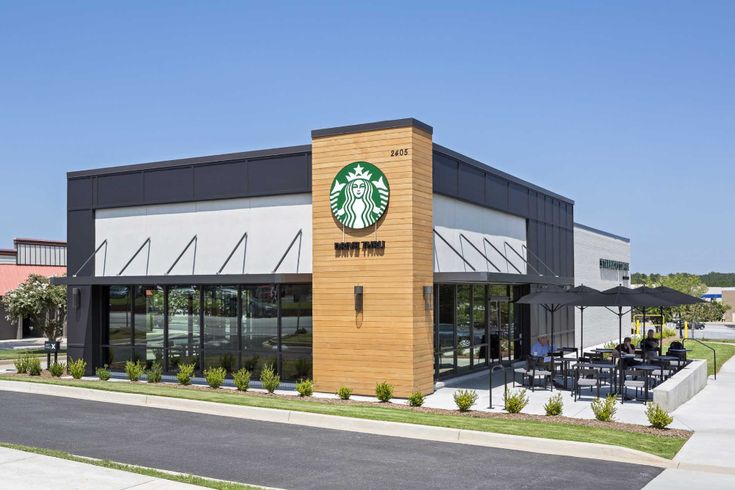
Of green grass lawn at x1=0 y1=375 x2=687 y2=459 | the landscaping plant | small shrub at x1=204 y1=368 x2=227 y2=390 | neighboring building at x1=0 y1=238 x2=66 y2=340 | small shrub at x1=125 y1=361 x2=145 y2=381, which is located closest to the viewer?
green grass lawn at x1=0 y1=375 x2=687 y2=459

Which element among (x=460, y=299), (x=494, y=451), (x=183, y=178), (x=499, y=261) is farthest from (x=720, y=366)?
(x=183, y=178)

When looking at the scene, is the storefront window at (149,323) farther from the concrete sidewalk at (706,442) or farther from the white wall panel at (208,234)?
the concrete sidewalk at (706,442)

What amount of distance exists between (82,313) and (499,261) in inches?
573

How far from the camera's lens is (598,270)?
4012 centimetres

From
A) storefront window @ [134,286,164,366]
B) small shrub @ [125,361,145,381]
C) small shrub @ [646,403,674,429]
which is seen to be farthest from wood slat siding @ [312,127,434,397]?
storefront window @ [134,286,164,366]

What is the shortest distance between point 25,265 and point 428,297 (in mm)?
40337

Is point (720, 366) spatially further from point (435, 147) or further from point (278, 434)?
point (278, 434)

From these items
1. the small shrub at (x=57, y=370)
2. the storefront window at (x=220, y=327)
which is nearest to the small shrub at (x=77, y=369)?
the small shrub at (x=57, y=370)

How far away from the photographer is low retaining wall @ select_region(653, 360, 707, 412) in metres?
16.0

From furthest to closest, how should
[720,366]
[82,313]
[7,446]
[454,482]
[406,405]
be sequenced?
[720,366]
[82,313]
[406,405]
[7,446]
[454,482]

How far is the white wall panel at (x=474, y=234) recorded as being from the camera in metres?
21.6

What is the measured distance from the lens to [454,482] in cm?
1073

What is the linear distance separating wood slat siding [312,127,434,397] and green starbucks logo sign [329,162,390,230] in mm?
178

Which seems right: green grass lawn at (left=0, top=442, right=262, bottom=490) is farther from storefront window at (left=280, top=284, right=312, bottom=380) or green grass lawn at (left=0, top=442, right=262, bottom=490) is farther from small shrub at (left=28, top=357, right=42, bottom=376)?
small shrub at (left=28, top=357, right=42, bottom=376)
